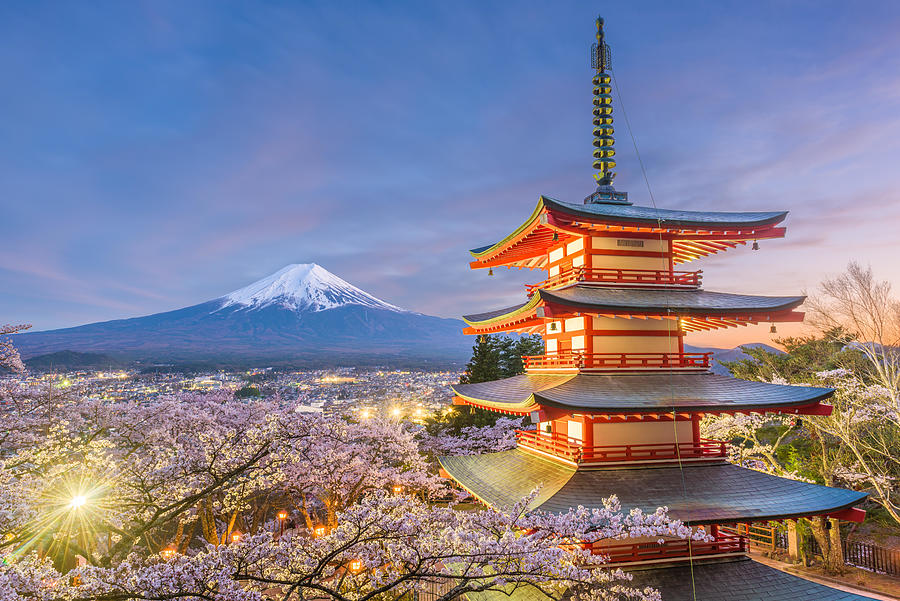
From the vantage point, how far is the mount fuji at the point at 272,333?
112m

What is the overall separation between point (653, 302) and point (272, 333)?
140135 millimetres

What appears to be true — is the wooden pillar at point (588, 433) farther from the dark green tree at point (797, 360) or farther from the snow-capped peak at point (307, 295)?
the snow-capped peak at point (307, 295)

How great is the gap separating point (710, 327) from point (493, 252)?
6.35 metres

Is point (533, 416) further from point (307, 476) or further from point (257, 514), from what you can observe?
point (257, 514)

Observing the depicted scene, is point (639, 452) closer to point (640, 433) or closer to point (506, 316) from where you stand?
point (640, 433)

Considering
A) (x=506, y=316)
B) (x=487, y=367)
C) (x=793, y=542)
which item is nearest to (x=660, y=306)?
(x=506, y=316)

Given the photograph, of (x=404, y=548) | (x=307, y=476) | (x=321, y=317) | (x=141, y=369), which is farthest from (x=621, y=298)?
(x=321, y=317)

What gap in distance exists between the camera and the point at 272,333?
456 feet

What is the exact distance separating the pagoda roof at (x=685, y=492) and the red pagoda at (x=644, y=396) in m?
0.04

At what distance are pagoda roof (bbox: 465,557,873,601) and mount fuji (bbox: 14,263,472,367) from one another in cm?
10476

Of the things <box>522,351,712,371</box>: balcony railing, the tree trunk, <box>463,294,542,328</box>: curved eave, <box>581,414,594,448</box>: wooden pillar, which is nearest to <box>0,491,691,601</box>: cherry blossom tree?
<box>581,414,594,448</box>: wooden pillar

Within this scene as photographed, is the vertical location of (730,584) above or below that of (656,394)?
below

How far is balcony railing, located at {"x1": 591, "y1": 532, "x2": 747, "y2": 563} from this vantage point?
386 inches

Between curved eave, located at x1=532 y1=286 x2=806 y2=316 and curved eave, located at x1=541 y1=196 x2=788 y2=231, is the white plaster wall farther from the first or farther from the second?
curved eave, located at x1=541 y1=196 x2=788 y2=231
